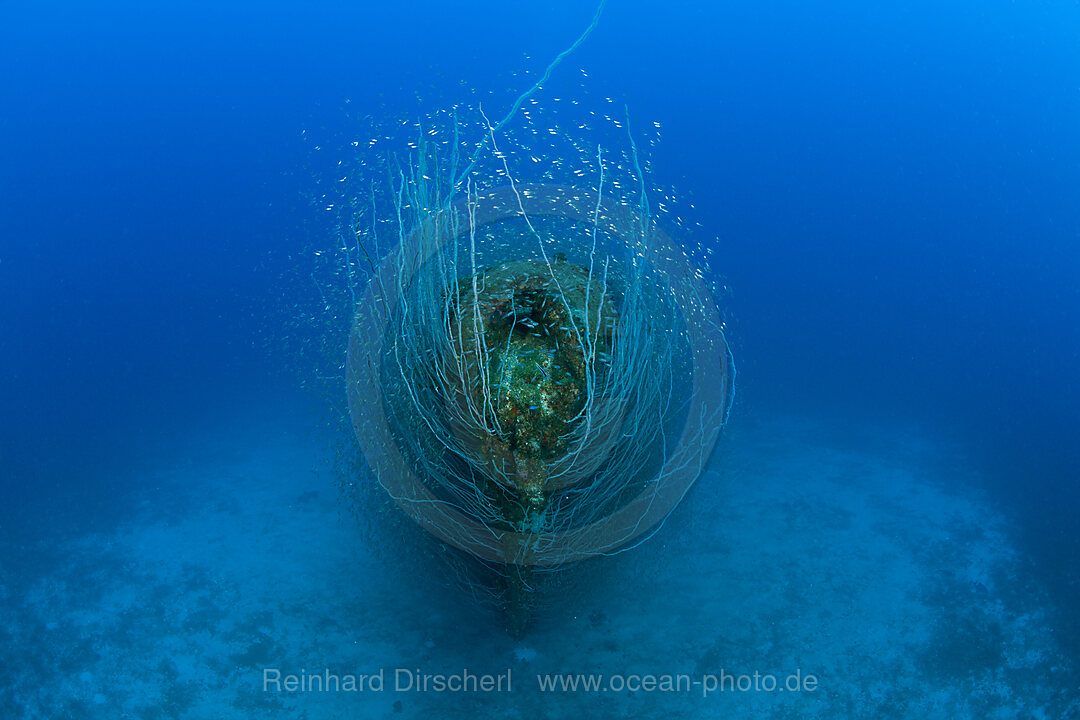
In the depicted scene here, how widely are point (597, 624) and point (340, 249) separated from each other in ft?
13.1

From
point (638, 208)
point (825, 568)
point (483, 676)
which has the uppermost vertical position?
point (638, 208)

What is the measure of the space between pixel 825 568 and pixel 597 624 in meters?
2.37

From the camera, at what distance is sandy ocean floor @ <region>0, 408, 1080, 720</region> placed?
240 inches

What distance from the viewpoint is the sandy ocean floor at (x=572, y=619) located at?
6.11 m

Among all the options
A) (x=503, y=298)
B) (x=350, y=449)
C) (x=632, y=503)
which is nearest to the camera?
(x=503, y=298)

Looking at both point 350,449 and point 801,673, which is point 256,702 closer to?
point 350,449

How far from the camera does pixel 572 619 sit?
6602 millimetres

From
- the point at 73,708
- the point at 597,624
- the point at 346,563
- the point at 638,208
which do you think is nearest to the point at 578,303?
the point at 638,208

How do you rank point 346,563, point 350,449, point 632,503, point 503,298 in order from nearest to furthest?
point 503,298, point 632,503, point 350,449, point 346,563

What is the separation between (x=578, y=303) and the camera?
5.55 m

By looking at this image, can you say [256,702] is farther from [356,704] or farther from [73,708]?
[73,708]

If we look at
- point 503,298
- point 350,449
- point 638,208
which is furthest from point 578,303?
point 350,449

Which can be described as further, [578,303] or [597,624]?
[597,624]

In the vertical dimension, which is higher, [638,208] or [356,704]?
[638,208]
